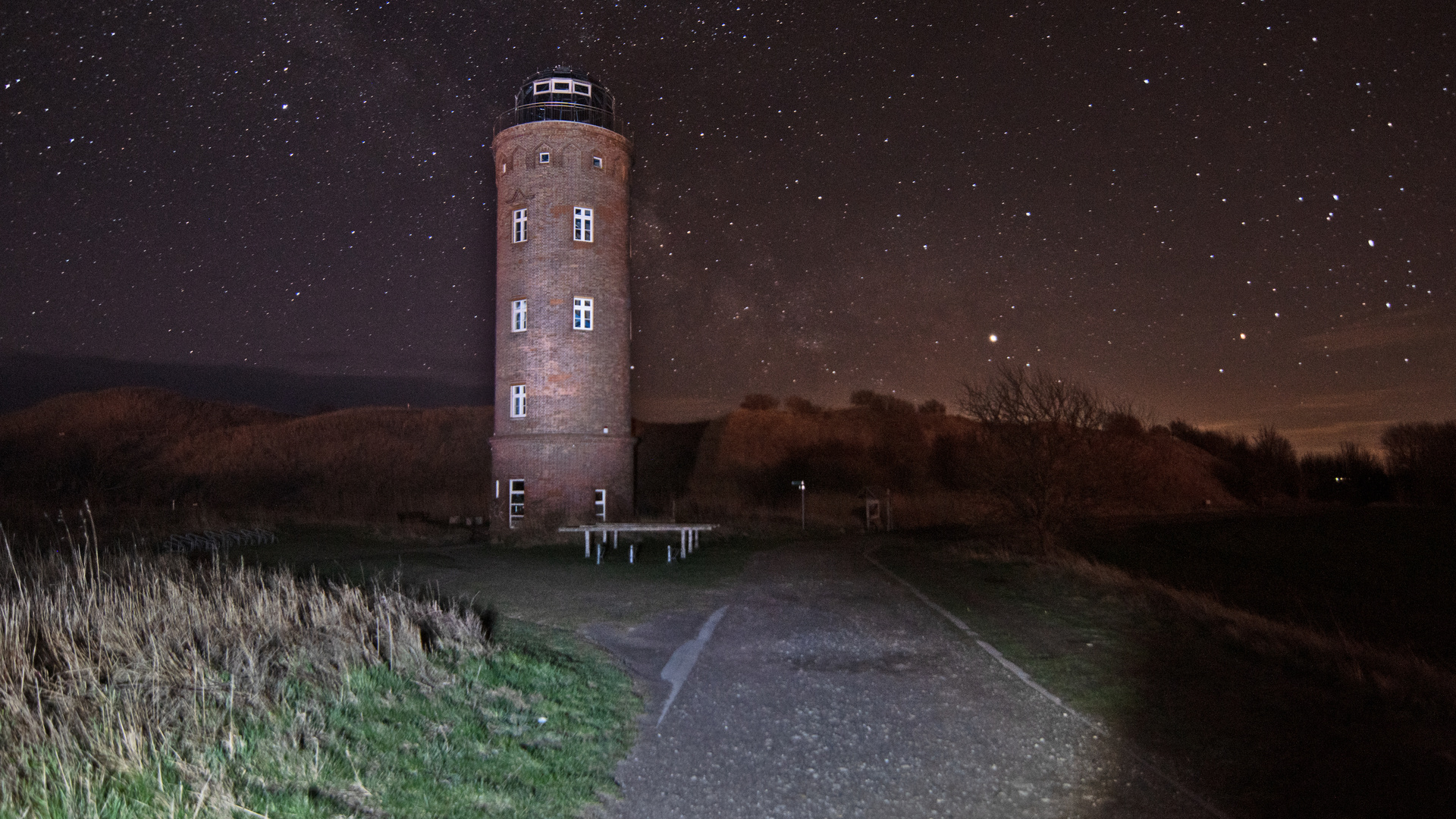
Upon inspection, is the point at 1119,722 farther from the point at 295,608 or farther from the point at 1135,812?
the point at 295,608

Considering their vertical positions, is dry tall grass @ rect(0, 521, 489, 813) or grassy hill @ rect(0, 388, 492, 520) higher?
grassy hill @ rect(0, 388, 492, 520)

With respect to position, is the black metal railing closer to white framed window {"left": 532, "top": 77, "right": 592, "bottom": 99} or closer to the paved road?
white framed window {"left": 532, "top": 77, "right": 592, "bottom": 99}

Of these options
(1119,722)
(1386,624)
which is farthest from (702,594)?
(1386,624)

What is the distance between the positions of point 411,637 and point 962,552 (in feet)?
55.1

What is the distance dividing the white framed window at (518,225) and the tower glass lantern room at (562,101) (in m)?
3.19

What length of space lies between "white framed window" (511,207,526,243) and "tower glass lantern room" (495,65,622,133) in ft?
10.5

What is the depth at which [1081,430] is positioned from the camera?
66.7ft

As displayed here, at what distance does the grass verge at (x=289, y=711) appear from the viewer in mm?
4918

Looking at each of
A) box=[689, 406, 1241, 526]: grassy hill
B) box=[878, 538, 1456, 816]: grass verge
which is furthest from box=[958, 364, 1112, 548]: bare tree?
box=[689, 406, 1241, 526]: grassy hill

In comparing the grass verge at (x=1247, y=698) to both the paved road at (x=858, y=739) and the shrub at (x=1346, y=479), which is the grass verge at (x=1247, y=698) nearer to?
the paved road at (x=858, y=739)

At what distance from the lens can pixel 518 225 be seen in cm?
2948

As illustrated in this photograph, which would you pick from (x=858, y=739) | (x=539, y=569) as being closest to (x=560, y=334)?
(x=539, y=569)

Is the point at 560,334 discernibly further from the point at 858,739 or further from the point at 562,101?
the point at 858,739

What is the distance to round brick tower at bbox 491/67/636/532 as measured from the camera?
94.1ft
